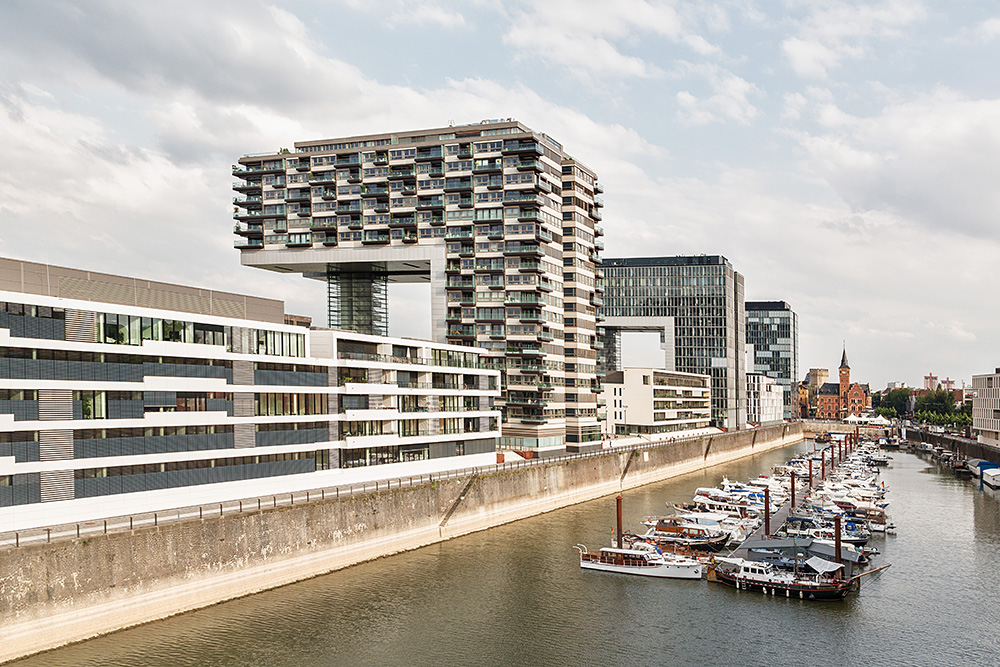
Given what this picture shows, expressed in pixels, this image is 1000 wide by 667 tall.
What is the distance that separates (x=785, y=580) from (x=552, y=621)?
21.0 m

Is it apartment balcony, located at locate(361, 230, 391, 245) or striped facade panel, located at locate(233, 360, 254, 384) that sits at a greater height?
apartment balcony, located at locate(361, 230, 391, 245)

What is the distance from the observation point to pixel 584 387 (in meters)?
140

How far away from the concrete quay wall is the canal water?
1.27 meters

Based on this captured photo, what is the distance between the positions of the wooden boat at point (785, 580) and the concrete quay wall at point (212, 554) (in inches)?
1128

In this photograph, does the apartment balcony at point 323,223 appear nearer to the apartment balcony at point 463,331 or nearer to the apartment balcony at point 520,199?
the apartment balcony at point 463,331

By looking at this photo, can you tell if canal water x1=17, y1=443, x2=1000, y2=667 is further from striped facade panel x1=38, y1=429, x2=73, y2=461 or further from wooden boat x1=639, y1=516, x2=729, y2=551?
striped facade panel x1=38, y1=429, x2=73, y2=461

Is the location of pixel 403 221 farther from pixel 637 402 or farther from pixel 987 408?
pixel 987 408

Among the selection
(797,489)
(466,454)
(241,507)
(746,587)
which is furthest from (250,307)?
(797,489)

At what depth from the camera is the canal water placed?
1928 inches

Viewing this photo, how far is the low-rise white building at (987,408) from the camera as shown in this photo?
162750 millimetres

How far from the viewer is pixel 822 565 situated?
216ft

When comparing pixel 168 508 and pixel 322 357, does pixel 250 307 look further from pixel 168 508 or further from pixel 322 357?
pixel 168 508

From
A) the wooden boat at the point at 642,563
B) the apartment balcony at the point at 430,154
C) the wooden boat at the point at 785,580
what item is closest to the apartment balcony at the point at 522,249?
the apartment balcony at the point at 430,154

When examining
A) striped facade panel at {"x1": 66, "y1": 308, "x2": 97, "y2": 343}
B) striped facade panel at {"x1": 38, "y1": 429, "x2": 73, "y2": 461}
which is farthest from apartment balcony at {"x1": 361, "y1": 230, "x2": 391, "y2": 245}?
striped facade panel at {"x1": 38, "y1": 429, "x2": 73, "y2": 461}
